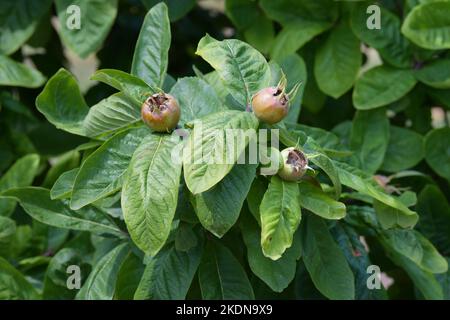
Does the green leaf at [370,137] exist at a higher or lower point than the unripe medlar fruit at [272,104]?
lower

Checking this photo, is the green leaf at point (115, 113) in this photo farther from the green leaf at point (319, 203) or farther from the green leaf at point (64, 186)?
the green leaf at point (319, 203)

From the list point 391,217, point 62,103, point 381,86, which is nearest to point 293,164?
point 391,217

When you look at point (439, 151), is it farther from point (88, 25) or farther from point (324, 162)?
point (88, 25)

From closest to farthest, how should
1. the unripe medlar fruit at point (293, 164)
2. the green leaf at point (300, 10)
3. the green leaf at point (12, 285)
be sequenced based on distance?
the unripe medlar fruit at point (293, 164) < the green leaf at point (12, 285) < the green leaf at point (300, 10)

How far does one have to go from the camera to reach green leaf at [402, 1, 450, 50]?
5.98ft

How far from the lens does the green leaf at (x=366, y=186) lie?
4.82 feet

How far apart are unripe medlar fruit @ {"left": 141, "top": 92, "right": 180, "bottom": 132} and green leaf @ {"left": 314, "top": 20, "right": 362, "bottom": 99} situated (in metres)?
0.66

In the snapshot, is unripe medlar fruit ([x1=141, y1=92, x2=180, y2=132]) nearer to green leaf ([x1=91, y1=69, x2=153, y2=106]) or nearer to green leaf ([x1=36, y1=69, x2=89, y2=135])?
green leaf ([x1=91, y1=69, x2=153, y2=106])

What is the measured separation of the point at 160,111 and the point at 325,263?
451mm

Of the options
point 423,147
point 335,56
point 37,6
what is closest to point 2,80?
point 37,6

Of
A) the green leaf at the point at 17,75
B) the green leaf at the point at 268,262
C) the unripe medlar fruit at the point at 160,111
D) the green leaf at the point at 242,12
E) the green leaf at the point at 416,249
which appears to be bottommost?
the green leaf at the point at 416,249

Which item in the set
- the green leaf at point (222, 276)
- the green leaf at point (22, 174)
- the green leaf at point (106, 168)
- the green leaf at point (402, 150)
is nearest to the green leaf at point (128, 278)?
the green leaf at point (222, 276)

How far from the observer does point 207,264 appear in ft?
5.17

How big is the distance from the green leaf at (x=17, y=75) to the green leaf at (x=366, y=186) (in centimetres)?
85
